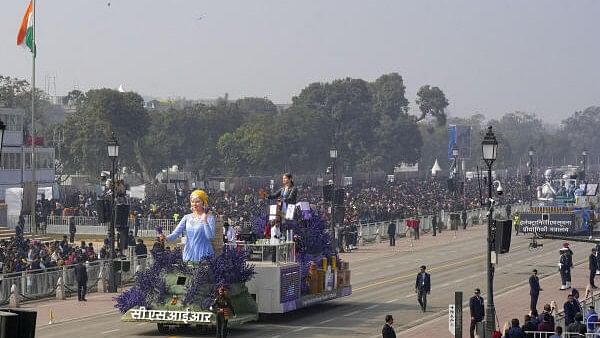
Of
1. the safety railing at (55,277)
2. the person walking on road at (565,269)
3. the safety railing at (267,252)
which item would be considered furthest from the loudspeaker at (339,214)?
the safety railing at (267,252)

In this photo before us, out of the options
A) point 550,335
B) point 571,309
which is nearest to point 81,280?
point 571,309

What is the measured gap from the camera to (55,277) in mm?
39656

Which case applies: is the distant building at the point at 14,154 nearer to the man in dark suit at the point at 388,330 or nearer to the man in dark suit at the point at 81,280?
the man in dark suit at the point at 81,280

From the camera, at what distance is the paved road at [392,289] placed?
30.3m

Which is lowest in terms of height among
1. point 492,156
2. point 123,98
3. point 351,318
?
point 351,318

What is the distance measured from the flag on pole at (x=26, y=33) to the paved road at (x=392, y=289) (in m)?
21.3

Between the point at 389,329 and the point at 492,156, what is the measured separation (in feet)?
18.0

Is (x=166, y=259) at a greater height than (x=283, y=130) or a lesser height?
lesser

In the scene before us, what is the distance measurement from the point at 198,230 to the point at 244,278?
1.57m

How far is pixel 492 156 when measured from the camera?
27.1m

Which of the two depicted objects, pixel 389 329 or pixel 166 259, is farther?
pixel 166 259

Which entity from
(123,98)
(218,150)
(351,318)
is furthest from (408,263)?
(218,150)

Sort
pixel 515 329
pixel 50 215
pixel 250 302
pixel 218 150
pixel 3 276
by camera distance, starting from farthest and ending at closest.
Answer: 1. pixel 218 150
2. pixel 50 215
3. pixel 3 276
4. pixel 250 302
5. pixel 515 329

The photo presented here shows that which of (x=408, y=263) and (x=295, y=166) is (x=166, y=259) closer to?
(x=408, y=263)
